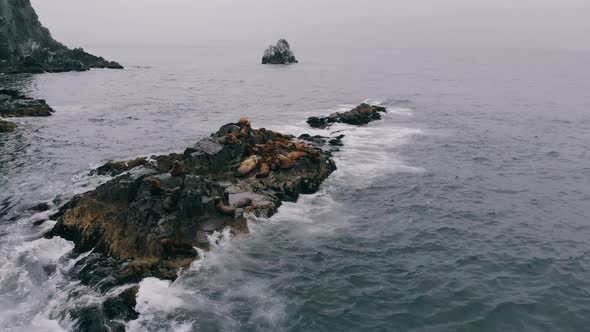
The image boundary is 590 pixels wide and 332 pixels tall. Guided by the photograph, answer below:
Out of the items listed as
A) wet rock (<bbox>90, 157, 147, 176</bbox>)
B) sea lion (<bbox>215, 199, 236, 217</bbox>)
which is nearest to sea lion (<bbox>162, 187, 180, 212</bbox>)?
sea lion (<bbox>215, 199, 236, 217</bbox>)

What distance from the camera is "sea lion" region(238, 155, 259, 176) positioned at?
3350cm

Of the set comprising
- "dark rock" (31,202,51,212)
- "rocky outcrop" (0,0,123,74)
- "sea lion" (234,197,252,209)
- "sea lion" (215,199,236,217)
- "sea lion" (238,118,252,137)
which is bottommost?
"dark rock" (31,202,51,212)

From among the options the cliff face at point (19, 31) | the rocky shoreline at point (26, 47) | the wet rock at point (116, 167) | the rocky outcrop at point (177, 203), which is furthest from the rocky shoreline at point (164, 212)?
the cliff face at point (19, 31)

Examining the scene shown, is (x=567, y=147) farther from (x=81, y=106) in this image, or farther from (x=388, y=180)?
(x=81, y=106)

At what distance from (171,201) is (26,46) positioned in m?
146

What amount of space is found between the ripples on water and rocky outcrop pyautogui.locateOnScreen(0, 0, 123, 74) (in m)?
89.4

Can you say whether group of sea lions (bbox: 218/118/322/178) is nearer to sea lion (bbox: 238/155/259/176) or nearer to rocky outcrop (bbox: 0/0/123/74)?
sea lion (bbox: 238/155/259/176)

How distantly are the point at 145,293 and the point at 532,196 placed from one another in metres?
29.1

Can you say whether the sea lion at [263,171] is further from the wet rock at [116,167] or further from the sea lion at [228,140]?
the wet rock at [116,167]

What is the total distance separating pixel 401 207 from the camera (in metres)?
30.4

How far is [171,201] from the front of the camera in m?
24.5

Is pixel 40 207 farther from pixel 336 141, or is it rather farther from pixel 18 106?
pixel 18 106

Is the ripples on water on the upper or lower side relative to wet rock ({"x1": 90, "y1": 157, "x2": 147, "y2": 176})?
lower

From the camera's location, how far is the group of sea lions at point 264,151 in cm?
3381
